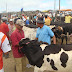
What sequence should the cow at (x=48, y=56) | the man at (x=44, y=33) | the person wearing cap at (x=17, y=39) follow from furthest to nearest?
1. the man at (x=44, y=33)
2. the person wearing cap at (x=17, y=39)
3. the cow at (x=48, y=56)

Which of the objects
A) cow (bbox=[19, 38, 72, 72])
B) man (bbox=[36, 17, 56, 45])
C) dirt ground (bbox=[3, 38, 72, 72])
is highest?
man (bbox=[36, 17, 56, 45])

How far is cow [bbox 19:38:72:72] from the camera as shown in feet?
10.8

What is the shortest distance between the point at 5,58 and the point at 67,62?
386 cm

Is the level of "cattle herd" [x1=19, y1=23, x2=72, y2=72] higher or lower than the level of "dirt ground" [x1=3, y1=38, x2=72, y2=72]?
higher

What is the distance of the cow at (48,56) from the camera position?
129 inches

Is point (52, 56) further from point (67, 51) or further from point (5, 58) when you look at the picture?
point (5, 58)

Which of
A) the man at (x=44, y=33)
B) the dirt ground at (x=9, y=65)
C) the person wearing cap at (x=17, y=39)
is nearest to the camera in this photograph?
the person wearing cap at (x=17, y=39)

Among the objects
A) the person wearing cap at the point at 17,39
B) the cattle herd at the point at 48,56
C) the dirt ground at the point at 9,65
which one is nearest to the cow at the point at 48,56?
the cattle herd at the point at 48,56

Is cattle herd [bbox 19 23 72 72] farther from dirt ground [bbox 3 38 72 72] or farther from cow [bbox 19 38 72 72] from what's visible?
dirt ground [bbox 3 38 72 72]

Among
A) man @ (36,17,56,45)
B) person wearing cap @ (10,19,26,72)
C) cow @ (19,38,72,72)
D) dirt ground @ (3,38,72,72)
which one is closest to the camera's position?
cow @ (19,38,72,72)

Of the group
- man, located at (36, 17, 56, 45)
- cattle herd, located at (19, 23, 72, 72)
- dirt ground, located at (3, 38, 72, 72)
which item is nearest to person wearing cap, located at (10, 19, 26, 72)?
cattle herd, located at (19, 23, 72, 72)

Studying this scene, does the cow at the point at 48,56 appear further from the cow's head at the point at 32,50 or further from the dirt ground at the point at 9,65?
the dirt ground at the point at 9,65

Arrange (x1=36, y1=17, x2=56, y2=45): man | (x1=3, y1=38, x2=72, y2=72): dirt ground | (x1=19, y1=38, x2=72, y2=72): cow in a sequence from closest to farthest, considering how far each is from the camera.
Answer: (x1=19, y1=38, x2=72, y2=72): cow → (x1=36, y1=17, x2=56, y2=45): man → (x1=3, y1=38, x2=72, y2=72): dirt ground

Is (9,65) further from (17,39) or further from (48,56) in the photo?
(48,56)
